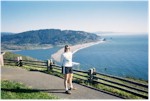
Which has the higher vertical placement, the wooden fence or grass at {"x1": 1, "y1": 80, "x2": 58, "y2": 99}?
the wooden fence

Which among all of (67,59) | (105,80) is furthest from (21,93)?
(105,80)

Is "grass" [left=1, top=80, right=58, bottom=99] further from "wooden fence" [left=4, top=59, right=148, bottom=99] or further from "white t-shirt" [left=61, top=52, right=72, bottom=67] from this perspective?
"wooden fence" [left=4, top=59, right=148, bottom=99]

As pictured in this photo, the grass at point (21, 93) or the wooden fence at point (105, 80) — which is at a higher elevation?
the wooden fence at point (105, 80)

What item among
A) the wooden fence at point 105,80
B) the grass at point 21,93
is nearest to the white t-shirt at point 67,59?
the grass at point 21,93

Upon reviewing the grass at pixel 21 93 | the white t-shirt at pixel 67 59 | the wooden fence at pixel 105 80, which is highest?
the white t-shirt at pixel 67 59

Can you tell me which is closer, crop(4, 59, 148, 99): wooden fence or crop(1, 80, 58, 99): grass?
crop(1, 80, 58, 99): grass

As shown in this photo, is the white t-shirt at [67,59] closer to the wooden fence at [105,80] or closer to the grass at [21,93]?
the grass at [21,93]

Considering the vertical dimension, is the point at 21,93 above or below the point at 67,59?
below

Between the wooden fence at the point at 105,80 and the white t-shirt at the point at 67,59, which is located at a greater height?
the white t-shirt at the point at 67,59

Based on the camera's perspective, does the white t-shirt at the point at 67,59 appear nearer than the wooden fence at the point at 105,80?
Yes

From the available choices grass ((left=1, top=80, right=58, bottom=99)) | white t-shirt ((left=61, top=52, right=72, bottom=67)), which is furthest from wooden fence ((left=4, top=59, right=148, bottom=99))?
grass ((left=1, top=80, right=58, bottom=99))

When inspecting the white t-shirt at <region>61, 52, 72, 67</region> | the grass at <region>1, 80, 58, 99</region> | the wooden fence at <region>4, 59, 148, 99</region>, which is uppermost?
the white t-shirt at <region>61, 52, 72, 67</region>

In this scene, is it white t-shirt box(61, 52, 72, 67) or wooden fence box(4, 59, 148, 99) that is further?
Answer: wooden fence box(4, 59, 148, 99)

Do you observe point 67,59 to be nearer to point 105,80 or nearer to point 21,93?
point 21,93
